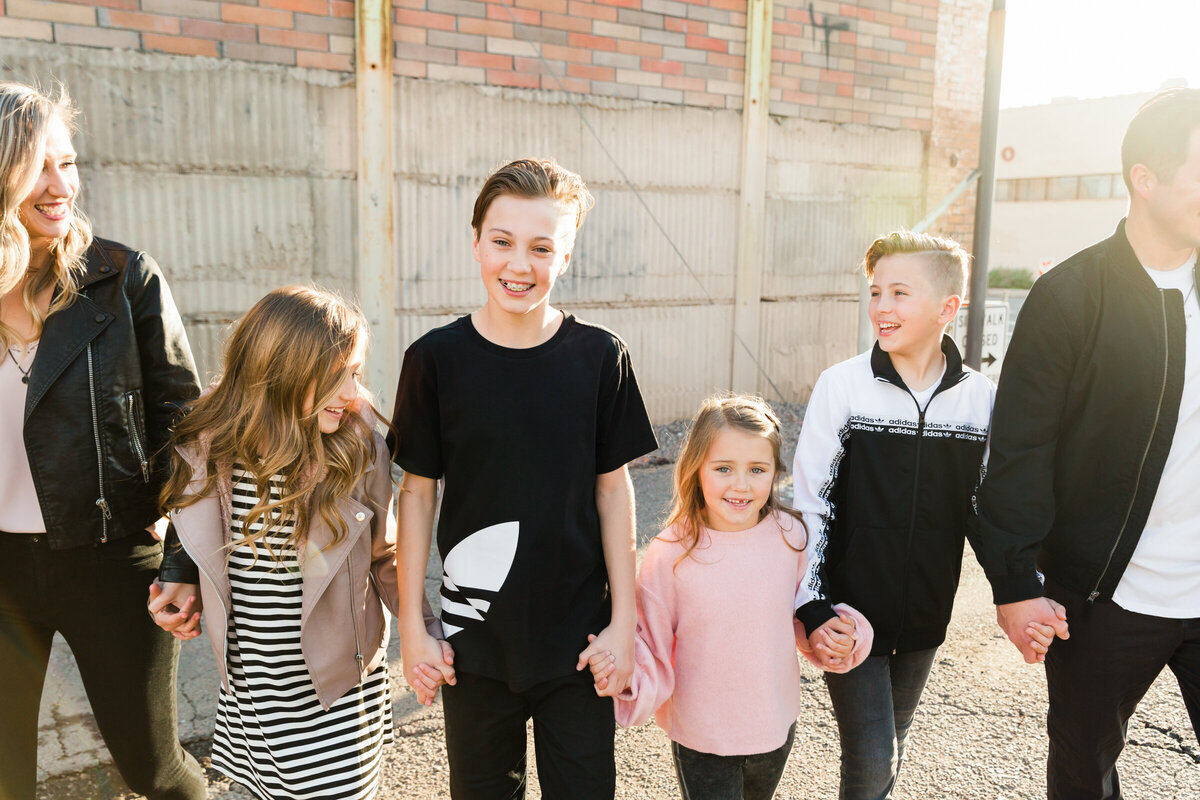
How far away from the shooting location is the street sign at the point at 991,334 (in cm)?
720

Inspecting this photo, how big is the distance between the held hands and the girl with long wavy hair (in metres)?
1.36

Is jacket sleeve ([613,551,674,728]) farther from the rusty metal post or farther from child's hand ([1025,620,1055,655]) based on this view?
the rusty metal post

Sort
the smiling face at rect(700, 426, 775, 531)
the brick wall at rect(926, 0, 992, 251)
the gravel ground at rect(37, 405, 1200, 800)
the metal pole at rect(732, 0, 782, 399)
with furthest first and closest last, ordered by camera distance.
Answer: the brick wall at rect(926, 0, 992, 251) < the metal pole at rect(732, 0, 782, 399) < the gravel ground at rect(37, 405, 1200, 800) < the smiling face at rect(700, 426, 775, 531)

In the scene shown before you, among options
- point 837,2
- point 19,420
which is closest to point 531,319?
point 19,420

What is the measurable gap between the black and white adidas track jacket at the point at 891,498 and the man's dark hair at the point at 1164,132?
2.15ft

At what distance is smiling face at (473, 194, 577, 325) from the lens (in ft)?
6.40

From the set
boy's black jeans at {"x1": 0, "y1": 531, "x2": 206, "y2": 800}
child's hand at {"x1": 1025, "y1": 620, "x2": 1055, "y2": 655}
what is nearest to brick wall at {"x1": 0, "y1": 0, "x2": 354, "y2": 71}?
boy's black jeans at {"x1": 0, "y1": 531, "x2": 206, "y2": 800}

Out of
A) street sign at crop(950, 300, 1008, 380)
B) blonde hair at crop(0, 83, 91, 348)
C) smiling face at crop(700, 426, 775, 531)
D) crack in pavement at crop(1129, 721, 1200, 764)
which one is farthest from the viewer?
street sign at crop(950, 300, 1008, 380)

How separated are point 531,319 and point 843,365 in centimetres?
90

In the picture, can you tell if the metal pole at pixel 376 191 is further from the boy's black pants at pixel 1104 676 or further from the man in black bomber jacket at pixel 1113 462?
the boy's black pants at pixel 1104 676

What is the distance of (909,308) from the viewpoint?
90.9 inches

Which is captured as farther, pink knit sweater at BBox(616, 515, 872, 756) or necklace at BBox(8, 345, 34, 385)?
pink knit sweater at BBox(616, 515, 872, 756)

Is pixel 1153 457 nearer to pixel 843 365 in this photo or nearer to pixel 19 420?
pixel 843 365

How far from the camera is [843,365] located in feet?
7.86
